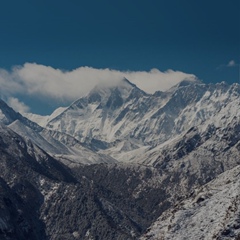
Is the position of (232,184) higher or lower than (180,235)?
higher

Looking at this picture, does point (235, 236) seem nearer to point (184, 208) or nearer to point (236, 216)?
point (236, 216)

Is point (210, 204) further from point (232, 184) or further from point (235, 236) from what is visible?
point (235, 236)

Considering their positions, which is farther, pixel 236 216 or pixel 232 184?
pixel 232 184

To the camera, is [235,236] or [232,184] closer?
[235,236]

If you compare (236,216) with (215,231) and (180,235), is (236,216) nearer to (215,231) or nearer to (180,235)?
(215,231)

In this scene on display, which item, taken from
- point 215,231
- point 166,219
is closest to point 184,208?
point 166,219

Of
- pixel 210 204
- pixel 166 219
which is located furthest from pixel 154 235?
pixel 210 204

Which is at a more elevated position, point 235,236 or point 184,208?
point 184,208
